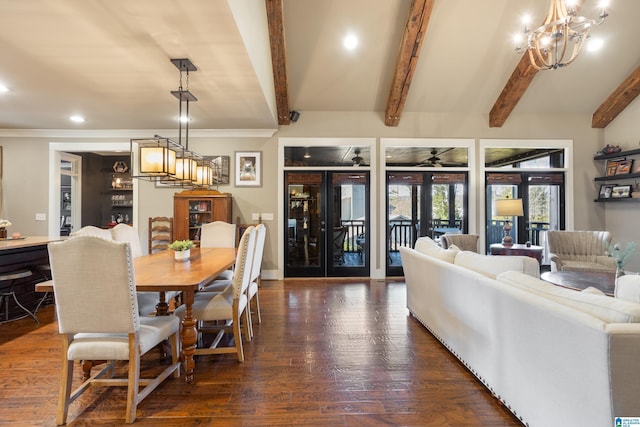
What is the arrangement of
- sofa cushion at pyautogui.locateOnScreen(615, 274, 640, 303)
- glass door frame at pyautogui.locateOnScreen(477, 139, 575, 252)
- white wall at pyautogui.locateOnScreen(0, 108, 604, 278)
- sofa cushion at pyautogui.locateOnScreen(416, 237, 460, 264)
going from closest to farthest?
sofa cushion at pyautogui.locateOnScreen(615, 274, 640, 303), sofa cushion at pyautogui.locateOnScreen(416, 237, 460, 264), white wall at pyautogui.locateOnScreen(0, 108, 604, 278), glass door frame at pyautogui.locateOnScreen(477, 139, 575, 252)

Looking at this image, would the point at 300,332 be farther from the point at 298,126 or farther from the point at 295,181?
the point at 298,126

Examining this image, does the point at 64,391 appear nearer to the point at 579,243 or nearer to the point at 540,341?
the point at 540,341

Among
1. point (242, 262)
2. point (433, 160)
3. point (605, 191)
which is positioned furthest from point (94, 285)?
point (605, 191)

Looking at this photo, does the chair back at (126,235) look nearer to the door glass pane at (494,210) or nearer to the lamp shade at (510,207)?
the lamp shade at (510,207)

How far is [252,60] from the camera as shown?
2965 mm

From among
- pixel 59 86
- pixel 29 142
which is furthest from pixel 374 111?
pixel 29 142

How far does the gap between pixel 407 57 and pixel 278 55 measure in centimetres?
176

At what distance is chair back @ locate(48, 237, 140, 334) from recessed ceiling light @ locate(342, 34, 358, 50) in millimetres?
3779

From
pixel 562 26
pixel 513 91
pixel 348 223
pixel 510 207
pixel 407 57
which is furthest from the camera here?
pixel 348 223

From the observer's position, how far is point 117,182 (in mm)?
7430

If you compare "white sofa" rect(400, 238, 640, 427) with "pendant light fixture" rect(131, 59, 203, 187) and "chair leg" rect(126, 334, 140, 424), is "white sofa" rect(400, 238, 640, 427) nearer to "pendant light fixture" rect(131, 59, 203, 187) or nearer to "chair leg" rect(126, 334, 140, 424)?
"chair leg" rect(126, 334, 140, 424)

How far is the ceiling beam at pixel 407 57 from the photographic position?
3508 mm

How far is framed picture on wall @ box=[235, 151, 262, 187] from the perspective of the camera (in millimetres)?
5352

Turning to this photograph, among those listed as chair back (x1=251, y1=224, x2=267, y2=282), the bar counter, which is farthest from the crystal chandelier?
the bar counter
